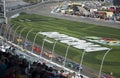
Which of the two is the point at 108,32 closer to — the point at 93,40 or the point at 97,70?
the point at 93,40

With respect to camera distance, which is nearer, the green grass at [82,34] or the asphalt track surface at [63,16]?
the green grass at [82,34]

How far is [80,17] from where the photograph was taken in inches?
4131

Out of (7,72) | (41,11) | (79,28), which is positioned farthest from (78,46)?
(41,11)

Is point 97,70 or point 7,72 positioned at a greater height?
point 7,72

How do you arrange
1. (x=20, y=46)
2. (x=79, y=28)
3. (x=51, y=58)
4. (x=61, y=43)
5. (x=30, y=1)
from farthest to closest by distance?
(x=30, y=1) → (x=79, y=28) → (x=61, y=43) → (x=20, y=46) → (x=51, y=58)

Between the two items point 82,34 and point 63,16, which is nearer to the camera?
point 82,34

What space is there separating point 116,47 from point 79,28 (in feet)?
86.4

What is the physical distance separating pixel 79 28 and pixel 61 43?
22905 mm

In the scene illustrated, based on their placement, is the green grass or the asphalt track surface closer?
the green grass

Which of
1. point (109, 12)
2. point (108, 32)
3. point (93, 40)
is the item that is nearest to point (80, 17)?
point (109, 12)

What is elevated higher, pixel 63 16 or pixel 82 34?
pixel 82 34

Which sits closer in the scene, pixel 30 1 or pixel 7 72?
pixel 7 72

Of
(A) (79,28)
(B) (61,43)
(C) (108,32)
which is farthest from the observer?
(A) (79,28)

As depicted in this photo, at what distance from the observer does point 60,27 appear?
84.7 m
